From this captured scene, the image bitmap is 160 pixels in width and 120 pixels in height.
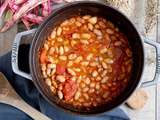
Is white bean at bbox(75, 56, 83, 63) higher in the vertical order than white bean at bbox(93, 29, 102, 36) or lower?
lower

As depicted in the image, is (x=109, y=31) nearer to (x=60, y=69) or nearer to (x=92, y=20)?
(x=92, y=20)

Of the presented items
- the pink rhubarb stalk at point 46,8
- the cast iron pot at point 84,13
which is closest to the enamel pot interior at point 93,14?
the cast iron pot at point 84,13

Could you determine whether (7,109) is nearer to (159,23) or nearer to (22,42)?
(22,42)

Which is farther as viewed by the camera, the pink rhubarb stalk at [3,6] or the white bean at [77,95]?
the pink rhubarb stalk at [3,6]

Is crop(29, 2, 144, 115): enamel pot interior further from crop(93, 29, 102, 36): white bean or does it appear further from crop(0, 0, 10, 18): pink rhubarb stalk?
crop(0, 0, 10, 18): pink rhubarb stalk

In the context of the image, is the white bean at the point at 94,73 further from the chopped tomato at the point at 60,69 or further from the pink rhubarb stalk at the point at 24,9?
the pink rhubarb stalk at the point at 24,9

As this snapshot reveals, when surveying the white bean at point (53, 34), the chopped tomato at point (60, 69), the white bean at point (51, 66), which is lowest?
the chopped tomato at point (60, 69)

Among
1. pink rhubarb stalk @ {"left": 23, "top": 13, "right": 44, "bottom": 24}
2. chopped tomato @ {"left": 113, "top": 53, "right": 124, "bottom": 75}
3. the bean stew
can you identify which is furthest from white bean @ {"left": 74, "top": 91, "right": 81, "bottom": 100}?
pink rhubarb stalk @ {"left": 23, "top": 13, "right": 44, "bottom": 24}
